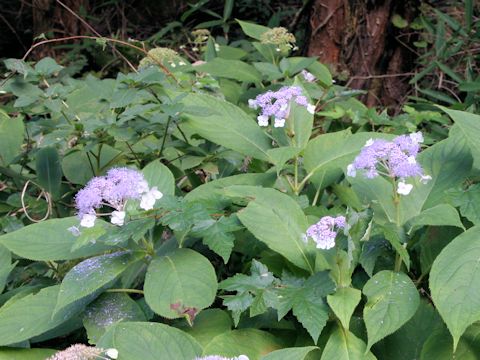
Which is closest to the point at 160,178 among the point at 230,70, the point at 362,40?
the point at 230,70

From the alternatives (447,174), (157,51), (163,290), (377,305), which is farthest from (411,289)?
(157,51)

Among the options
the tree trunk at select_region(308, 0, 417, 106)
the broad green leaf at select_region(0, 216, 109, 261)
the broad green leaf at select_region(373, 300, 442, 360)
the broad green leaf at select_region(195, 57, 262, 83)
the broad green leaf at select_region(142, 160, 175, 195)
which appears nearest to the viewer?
the broad green leaf at select_region(373, 300, 442, 360)

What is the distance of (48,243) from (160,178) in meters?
0.30

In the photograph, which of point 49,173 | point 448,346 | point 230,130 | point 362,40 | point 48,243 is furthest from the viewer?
point 362,40

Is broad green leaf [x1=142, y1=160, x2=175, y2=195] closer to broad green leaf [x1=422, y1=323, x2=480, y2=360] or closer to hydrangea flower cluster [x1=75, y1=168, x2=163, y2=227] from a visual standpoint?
hydrangea flower cluster [x1=75, y1=168, x2=163, y2=227]

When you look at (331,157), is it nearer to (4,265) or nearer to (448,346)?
(448,346)

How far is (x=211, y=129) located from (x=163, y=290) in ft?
1.85

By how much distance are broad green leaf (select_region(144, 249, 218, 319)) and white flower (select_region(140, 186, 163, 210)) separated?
0.12m

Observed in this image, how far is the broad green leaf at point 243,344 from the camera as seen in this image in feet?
3.76

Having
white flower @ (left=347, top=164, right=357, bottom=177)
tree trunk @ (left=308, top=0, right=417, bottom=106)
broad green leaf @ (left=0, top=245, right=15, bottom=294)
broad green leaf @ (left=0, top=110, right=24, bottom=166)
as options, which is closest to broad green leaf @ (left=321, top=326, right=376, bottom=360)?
white flower @ (left=347, top=164, right=357, bottom=177)

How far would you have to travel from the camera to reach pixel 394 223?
129 centimetres

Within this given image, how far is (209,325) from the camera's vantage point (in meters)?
1.26

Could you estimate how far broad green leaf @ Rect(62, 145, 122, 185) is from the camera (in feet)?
6.31

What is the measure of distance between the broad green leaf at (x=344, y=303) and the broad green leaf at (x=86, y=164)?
102cm
